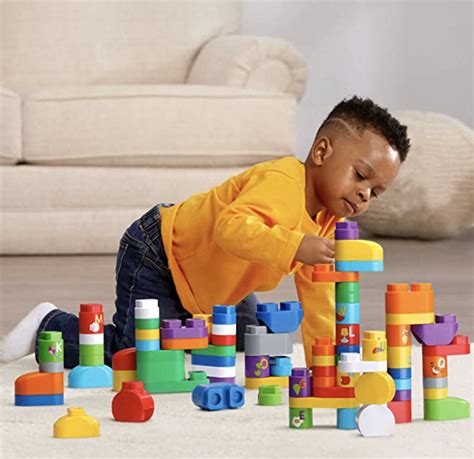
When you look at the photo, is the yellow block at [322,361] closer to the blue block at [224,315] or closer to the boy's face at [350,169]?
the blue block at [224,315]

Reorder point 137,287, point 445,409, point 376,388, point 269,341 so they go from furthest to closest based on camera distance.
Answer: point 137,287 → point 269,341 → point 445,409 → point 376,388

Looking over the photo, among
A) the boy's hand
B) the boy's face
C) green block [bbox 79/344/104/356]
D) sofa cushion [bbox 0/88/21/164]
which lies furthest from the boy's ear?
sofa cushion [bbox 0/88/21/164]

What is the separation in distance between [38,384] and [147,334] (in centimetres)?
15

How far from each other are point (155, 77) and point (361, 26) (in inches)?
40.5

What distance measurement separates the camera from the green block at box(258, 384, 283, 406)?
1393mm

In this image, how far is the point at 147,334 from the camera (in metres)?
1.44

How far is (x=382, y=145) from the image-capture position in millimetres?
1521

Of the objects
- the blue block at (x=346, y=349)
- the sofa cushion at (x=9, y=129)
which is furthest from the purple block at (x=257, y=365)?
the sofa cushion at (x=9, y=129)

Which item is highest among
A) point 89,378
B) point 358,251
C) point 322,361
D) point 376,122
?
point 376,122

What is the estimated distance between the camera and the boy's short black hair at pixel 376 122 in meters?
1.52

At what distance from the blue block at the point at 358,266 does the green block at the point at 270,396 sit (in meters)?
0.20

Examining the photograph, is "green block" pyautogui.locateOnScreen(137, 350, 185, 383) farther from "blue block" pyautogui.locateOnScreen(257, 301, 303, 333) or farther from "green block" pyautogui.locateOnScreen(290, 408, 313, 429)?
"green block" pyautogui.locateOnScreen(290, 408, 313, 429)

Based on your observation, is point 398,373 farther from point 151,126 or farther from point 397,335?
point 151,126

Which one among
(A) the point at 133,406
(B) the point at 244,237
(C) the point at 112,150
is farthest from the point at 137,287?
(C) the point at 112,150
